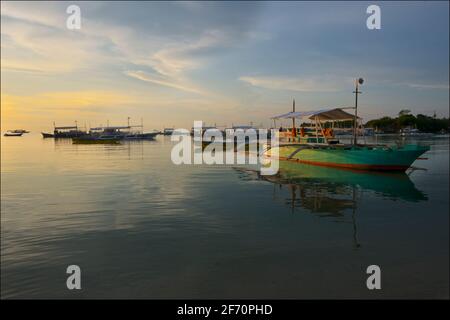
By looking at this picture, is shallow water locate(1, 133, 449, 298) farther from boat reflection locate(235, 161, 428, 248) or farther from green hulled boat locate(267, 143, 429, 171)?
green hulled boat locate(267, 143, 429, 171)

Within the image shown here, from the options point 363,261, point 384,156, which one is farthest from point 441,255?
point 384,156

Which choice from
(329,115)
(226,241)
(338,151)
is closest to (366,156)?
(338,151)

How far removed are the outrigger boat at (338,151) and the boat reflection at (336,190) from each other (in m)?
1.02

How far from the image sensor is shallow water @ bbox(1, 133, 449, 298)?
28.9ft

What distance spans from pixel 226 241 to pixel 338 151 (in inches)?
950

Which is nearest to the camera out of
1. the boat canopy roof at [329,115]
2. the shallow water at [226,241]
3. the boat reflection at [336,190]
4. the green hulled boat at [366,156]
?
the shallow water at [226,241]

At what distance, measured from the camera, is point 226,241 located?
1217 cm

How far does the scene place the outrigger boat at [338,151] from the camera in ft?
102

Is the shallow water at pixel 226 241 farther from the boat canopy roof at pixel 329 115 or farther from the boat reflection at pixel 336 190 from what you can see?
the boat canopy roof at pixel 329 115

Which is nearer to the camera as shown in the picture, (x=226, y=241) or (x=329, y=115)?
(x=226, y=241)

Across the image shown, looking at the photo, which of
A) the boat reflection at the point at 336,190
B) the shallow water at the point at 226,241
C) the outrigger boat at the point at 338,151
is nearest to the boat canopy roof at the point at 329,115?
the outrigger boat at the point at 338,151

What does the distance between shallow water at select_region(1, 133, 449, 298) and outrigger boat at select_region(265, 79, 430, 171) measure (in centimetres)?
780

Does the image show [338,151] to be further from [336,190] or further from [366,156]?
[336,190]
